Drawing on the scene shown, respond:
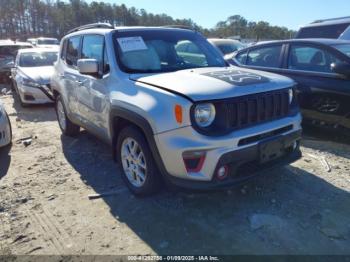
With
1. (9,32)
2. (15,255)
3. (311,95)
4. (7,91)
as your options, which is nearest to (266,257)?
(15,255)

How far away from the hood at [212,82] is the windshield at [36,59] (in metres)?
7.21

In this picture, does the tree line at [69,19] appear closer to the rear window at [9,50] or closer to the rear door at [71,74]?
the rear window at [9,50]

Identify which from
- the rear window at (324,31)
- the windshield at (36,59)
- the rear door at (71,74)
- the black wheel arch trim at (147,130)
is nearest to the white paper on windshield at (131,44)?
the black wheel arch trim at (147,130)

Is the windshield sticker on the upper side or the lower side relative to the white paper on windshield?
lower

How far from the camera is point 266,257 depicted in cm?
268

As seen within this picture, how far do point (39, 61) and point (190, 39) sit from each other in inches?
266

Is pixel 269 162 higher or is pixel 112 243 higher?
pixel 269 162

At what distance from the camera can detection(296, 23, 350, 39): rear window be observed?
7702mm

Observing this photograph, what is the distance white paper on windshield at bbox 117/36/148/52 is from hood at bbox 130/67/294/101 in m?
0.46

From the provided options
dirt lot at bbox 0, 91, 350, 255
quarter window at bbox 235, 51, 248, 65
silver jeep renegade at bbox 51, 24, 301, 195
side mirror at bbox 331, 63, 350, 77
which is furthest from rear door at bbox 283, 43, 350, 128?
silver jeep renegade at bbox 51, 24, 301, 195

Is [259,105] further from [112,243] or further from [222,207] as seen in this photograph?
[112,243]

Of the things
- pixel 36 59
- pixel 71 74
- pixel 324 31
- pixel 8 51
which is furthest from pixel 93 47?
pixel 8 51

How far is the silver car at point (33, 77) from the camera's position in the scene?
849cm

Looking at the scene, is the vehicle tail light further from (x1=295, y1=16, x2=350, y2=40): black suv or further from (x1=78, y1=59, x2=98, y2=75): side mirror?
(x1=295, y1=16, x2=350, y2=40): black suv
